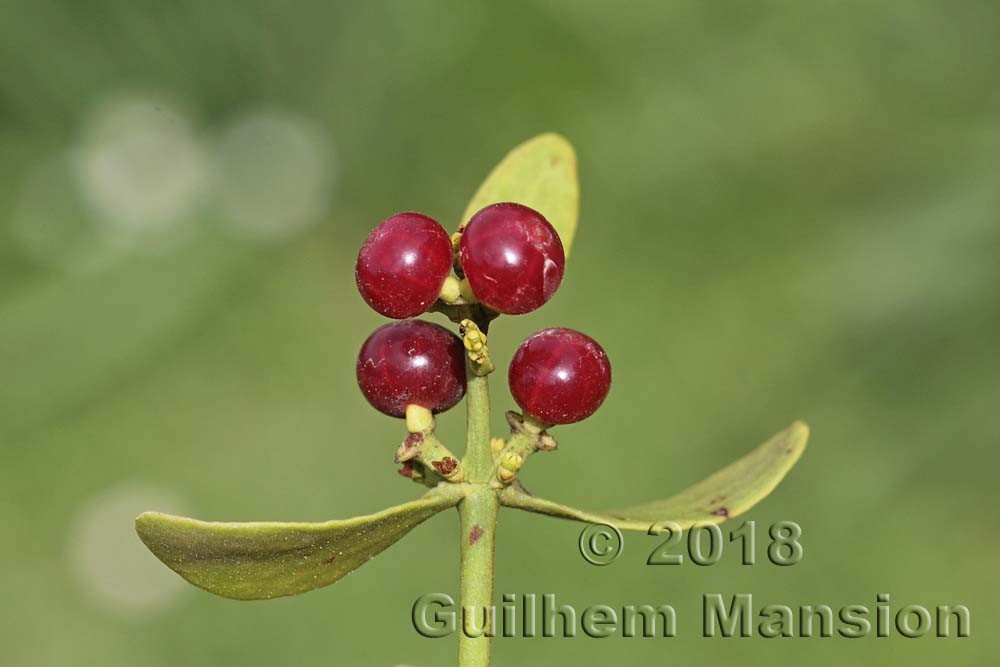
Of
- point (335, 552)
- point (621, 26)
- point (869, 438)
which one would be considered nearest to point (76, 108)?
point (621, 26)

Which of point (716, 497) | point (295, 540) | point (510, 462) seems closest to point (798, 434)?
point (716, 497)

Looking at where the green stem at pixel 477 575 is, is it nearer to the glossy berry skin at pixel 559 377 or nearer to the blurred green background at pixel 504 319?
the glossy berry skin at pixel 559 377

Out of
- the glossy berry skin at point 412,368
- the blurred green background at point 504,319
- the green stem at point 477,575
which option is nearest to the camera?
the green stem at point 477,575

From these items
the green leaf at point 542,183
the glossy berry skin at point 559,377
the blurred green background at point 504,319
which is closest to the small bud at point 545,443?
the glossy berry skin at point 559,377

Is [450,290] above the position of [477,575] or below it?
above

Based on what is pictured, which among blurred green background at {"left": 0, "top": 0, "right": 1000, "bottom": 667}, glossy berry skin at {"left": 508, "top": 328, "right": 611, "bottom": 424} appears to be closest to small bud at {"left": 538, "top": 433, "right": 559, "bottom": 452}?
glossy berry skin at {"left": 508, "top": 328, "right": 611, "bottom": 424}

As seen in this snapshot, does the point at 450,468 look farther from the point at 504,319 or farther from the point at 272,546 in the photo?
the point at 504,319
